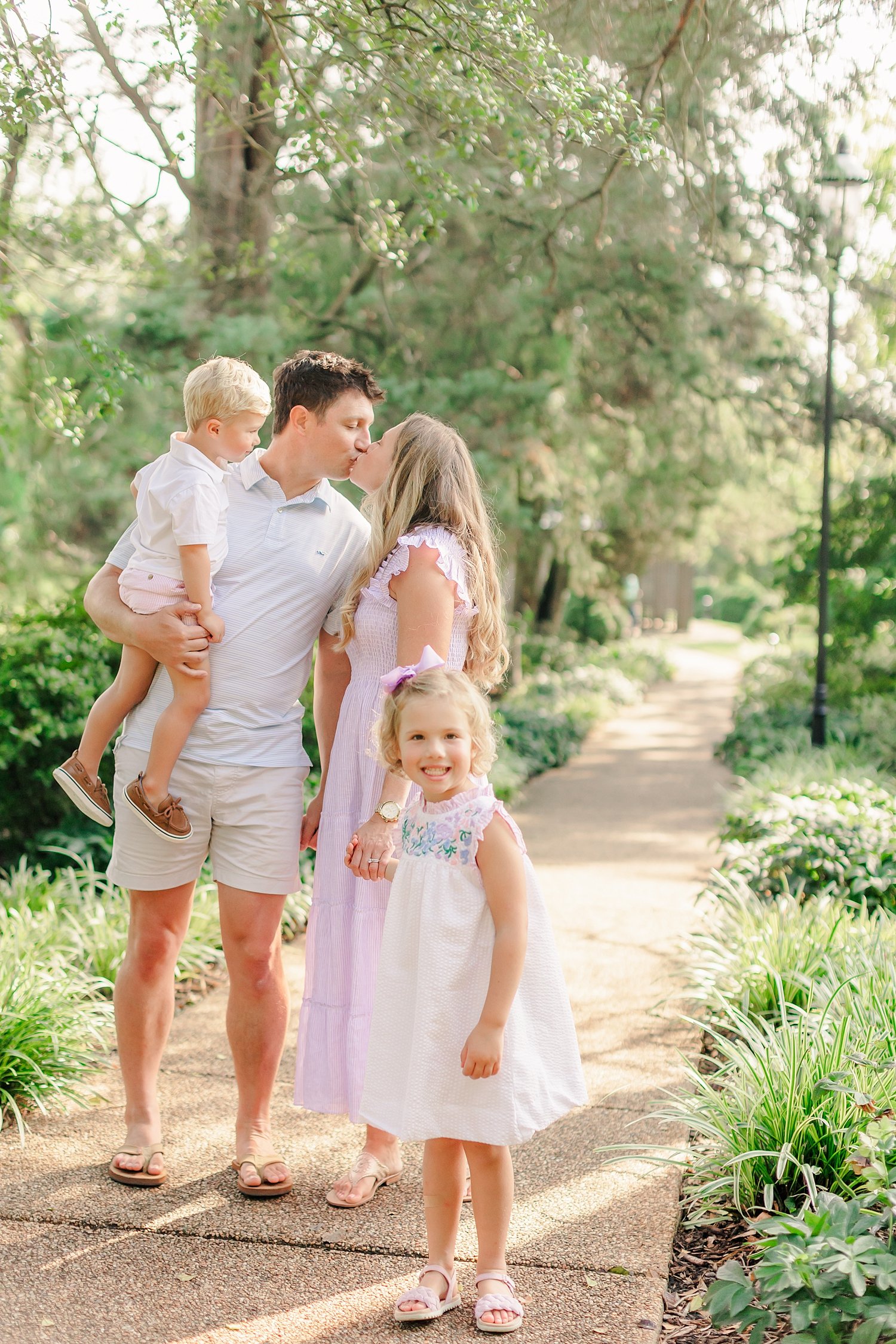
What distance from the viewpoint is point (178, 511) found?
279cm

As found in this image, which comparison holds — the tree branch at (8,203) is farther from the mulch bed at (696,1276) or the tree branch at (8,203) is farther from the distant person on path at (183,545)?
the mulch bed at (696,1276)

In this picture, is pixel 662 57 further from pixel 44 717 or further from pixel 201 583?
pixel 44 717

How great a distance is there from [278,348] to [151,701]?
526cm

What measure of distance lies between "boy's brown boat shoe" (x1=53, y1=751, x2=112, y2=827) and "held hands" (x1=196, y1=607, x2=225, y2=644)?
0.55 meters

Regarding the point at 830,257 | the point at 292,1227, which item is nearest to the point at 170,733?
the point at 292,1227

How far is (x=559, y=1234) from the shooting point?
280 centimetres

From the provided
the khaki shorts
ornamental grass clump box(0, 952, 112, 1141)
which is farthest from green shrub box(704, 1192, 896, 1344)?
ornamental grass clump box(0, 952, 112, 1141)

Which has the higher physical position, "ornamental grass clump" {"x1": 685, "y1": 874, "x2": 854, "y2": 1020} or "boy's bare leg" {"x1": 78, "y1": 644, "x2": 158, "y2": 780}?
"boy's bare leg" {"x1": 78, "y1": 644, "x2": 158, "y2": 780}

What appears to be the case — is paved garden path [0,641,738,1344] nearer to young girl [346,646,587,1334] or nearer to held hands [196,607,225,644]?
young girl [346,646,587,1334]

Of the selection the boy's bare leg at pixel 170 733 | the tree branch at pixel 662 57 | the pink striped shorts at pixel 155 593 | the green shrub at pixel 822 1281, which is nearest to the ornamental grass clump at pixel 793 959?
the green shrub at pixel 822 1281

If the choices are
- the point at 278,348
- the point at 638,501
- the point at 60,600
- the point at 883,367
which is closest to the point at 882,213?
the point at 883,367

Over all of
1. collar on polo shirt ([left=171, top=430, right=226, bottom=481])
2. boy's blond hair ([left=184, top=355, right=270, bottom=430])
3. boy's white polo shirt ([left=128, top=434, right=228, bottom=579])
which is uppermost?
boy's blond hair ([left=184, top=355, right=270, bottom=430])

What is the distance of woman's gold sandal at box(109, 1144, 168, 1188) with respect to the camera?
9.78 feet

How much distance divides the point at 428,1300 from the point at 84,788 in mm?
1541
